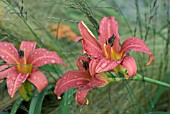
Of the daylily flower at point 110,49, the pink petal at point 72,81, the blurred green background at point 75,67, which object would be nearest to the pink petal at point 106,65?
the daylily flower at point 110,49

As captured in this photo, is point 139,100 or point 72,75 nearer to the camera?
point 72,75

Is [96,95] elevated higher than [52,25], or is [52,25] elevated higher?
[52,25]

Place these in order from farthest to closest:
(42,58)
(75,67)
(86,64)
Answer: (75,67) < (42,58) < (86,64)

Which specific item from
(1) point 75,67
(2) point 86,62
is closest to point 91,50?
(2) point 86,62

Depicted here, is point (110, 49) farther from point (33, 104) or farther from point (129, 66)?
point (33, 104)

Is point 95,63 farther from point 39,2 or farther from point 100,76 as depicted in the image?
point 39,2

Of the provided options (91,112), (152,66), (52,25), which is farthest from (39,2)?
(91,112)

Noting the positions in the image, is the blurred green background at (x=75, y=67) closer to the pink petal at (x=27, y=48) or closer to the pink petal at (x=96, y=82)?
the pink petal at (x=27, y=48)
